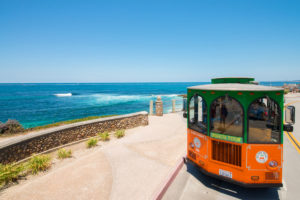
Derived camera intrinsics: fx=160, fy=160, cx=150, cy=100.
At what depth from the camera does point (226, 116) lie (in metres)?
4.45

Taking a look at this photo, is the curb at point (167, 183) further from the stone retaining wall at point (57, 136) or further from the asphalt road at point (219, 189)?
the stone retaining wall at point (57, 136)

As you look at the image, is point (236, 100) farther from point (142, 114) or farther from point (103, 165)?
point (142, 114)

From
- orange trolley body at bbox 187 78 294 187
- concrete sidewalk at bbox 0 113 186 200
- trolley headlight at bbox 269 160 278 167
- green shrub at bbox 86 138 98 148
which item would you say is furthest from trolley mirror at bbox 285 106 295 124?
green shrub at bbox 86 138 98 148

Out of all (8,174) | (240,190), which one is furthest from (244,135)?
(8,174)

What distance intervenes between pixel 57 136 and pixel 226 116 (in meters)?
8.38

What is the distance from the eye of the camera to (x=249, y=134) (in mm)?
4184

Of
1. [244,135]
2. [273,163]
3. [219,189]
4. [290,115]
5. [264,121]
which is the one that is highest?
[290,115]

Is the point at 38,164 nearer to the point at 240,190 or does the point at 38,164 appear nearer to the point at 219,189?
the point at 219,189

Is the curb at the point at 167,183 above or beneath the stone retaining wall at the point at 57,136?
beneath

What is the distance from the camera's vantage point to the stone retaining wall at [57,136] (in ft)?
22.1

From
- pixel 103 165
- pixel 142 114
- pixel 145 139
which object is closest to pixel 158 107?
pixel 142 114

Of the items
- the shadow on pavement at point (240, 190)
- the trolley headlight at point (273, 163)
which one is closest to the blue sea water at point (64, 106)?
the shadow on pavement at point (240, 190)

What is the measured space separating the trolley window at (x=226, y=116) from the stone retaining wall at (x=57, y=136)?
7.83 meters

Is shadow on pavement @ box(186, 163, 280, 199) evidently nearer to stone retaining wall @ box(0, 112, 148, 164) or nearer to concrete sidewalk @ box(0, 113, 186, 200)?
concrete sidewalk @ box(0, 113, 186, 200)
